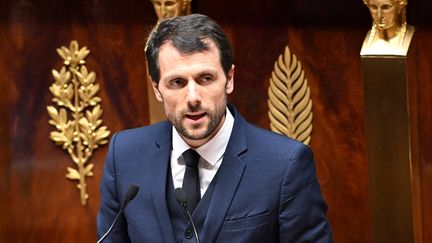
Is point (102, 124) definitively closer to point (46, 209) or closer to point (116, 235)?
point (46, 209)

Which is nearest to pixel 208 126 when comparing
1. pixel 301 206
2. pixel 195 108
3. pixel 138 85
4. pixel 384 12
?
pixel 195 108

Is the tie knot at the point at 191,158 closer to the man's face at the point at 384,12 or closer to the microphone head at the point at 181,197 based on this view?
the microphone head at the point at 181,197

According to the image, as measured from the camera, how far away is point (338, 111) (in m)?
1.74

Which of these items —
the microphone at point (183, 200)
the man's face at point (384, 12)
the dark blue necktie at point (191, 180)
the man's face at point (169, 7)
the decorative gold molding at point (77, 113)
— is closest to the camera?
the microphone at point (183, 200)

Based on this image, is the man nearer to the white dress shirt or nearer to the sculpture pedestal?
the white dress shirt

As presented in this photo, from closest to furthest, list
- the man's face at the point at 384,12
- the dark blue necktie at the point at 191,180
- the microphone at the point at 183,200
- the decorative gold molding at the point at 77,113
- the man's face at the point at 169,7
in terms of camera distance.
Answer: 1. the microphone at the point at 183,200
2. the dark blue necktie at the point at 191,180
3. the man's face at the point at 384,12
4. the man's face at the point at 169,7
5. the decorative gold molding at the point at 77,113

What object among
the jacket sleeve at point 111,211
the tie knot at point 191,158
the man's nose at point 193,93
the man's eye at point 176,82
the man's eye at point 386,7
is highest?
the man's eye at point 386,7

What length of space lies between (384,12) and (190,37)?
0.43 metres

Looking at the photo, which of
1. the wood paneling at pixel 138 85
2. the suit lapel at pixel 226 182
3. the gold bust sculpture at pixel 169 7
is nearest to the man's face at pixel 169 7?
the gold bust sculpture at pixel 169 7

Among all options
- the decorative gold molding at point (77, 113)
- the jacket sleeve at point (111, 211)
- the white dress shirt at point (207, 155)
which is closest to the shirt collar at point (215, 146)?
the white dress shirt at point (207, 155)

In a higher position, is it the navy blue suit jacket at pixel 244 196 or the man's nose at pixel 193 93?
the man's nose at pixel 193 93

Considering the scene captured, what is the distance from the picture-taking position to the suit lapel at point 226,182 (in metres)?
1.27

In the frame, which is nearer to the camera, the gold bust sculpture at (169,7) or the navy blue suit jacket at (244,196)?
the navy blue suit jacket at (244,196)

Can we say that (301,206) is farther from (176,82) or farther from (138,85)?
(138,85)
